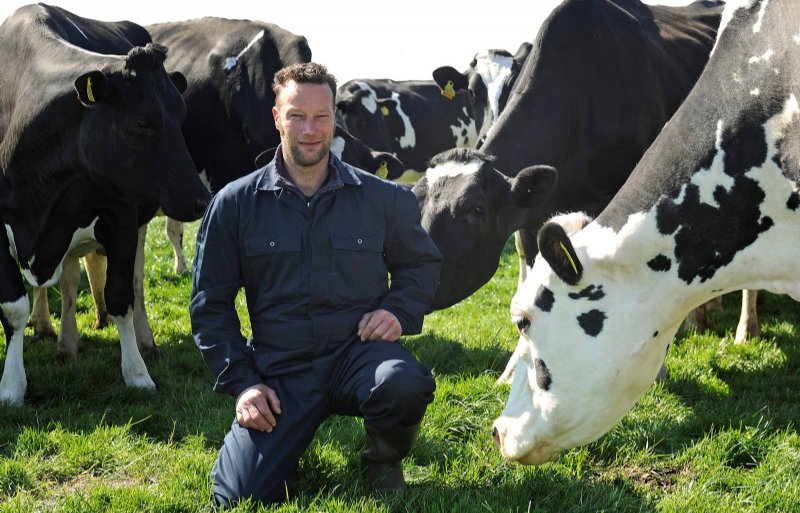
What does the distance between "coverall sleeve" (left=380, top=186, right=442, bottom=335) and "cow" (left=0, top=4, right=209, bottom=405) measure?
1.83 meters

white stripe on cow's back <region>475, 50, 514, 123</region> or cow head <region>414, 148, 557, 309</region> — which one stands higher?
white stripe on cow's back <region>475, 50, 514, 123</region>

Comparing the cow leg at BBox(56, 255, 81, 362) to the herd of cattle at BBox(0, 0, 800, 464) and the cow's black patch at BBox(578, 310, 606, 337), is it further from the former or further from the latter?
the cow's black patch at BBox(578, 310, 606, 337)

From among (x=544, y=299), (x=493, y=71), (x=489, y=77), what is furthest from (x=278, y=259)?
(x=489, y=77)

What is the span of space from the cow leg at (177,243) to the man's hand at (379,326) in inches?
253

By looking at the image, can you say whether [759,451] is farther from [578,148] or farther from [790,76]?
[578,148]

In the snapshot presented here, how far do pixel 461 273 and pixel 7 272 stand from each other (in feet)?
9.39

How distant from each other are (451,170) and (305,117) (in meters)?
1.83

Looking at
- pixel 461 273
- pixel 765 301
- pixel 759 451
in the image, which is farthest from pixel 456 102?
pixel 759 451

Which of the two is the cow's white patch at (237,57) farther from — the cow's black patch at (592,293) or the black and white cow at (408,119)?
the black and white cow at (408,119)

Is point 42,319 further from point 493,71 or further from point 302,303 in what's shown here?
point 493,71

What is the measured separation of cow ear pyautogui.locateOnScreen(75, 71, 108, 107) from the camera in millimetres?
5188

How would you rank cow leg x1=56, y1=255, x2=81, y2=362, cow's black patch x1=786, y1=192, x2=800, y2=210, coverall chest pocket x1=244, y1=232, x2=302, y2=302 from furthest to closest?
cow leg x1=56, y1=255, x2=81, y2=362, coverall chest pocket x1=244, y1=232, x2=302, y2=302, cow's black patch x1=786, y1=192, x2=800, y2=210

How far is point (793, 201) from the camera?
351 centimetres

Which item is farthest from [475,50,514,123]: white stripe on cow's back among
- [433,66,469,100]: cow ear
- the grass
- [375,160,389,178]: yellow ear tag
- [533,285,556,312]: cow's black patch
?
[533,285,556,312]: cow's black patch
